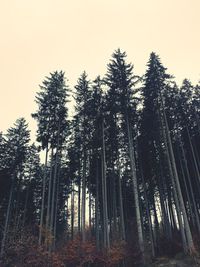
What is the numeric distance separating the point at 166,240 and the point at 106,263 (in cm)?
714

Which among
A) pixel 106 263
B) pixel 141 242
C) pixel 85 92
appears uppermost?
pixel 85 92

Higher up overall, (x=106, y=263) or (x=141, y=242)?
(x=141, y=242)

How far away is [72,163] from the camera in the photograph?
2617 centimetres

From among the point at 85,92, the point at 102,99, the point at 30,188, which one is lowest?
the point at 30,188

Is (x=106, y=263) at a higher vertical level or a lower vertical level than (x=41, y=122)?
lower

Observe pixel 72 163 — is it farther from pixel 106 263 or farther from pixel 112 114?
pixel 106 263

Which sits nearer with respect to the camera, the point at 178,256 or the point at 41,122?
the point at 178,256

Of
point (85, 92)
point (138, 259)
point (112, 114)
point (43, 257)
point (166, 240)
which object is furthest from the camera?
point (85, 92)

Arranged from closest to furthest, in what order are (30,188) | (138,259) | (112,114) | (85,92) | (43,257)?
(43,257) < (138,259) < (112,114) < (85,92) < (30,188)

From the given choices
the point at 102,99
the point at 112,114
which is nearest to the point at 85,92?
the point at 102,99

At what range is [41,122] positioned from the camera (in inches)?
918

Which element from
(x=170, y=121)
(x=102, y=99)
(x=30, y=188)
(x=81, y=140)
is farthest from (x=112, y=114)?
(x=30, y=188)

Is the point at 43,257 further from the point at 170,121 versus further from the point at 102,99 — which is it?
the point at 170,121

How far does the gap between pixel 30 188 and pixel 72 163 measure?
10718 mm
